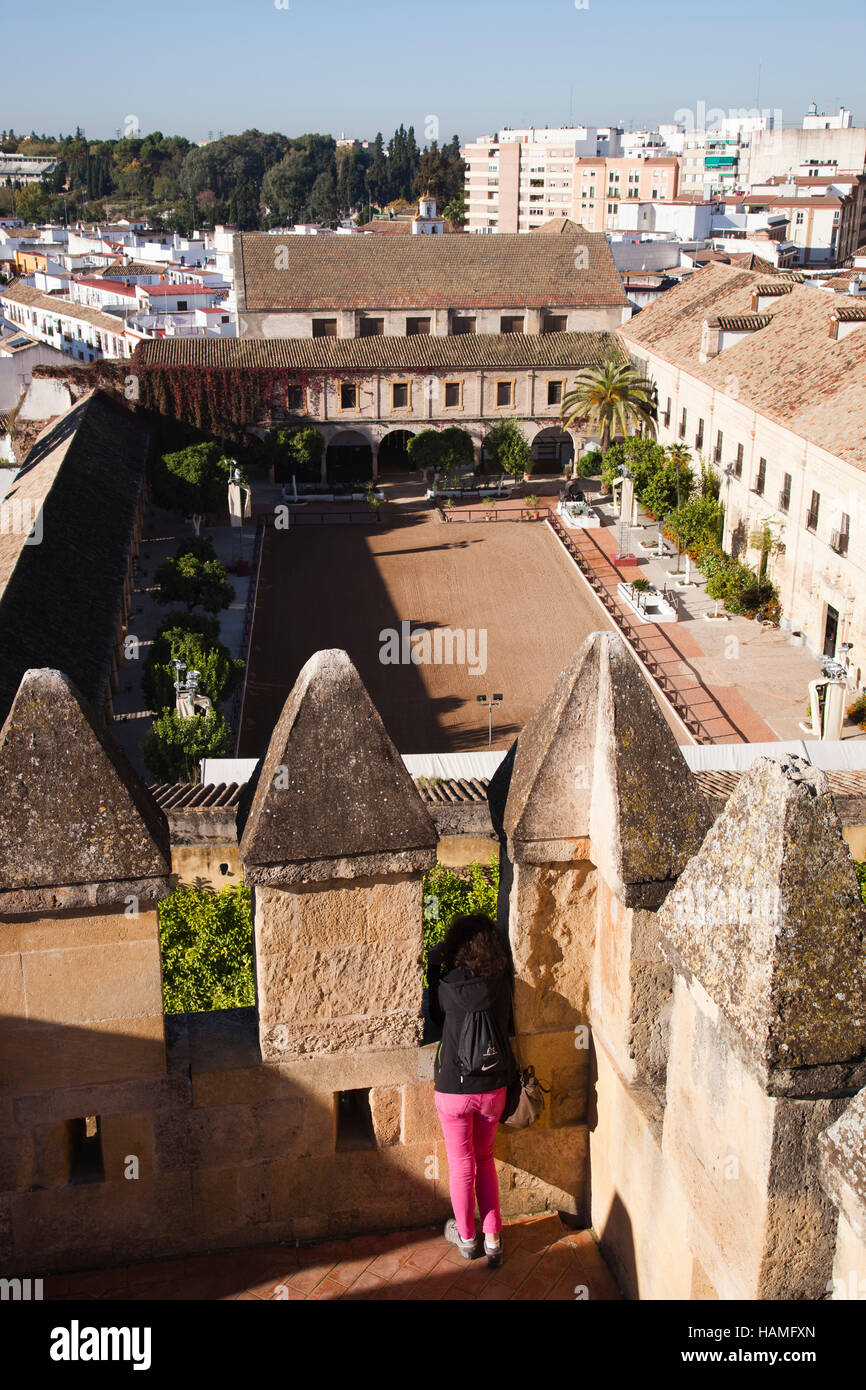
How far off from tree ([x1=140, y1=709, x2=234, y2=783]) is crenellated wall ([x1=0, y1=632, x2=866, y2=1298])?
17.3m

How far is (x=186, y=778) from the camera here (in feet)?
76.7

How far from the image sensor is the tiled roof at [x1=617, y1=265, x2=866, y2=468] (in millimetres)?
33656

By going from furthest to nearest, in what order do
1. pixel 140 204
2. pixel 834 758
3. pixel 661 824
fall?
1. pixel 140 204
2. pixel 834 758
3. pixel 661 824

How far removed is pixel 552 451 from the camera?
55500 mm

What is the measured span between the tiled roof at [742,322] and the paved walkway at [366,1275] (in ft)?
133

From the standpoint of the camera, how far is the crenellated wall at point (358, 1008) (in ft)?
17.2

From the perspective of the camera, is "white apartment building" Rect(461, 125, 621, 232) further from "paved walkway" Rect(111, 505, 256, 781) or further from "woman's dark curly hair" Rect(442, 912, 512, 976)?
"woman's dark curly hair" Rect(442, 912, 512, 976)

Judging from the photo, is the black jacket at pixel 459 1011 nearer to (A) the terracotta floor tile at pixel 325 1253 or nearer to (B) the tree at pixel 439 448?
(A) the terracotta floor tile at pixel 325 1253

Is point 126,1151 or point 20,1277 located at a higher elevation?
point 126,1151

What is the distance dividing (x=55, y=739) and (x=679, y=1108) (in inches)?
117

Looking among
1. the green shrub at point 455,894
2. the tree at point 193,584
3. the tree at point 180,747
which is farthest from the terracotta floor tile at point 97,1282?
the tree at point 193,584

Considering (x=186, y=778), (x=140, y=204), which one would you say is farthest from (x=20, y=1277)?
(x=140, y=204)
